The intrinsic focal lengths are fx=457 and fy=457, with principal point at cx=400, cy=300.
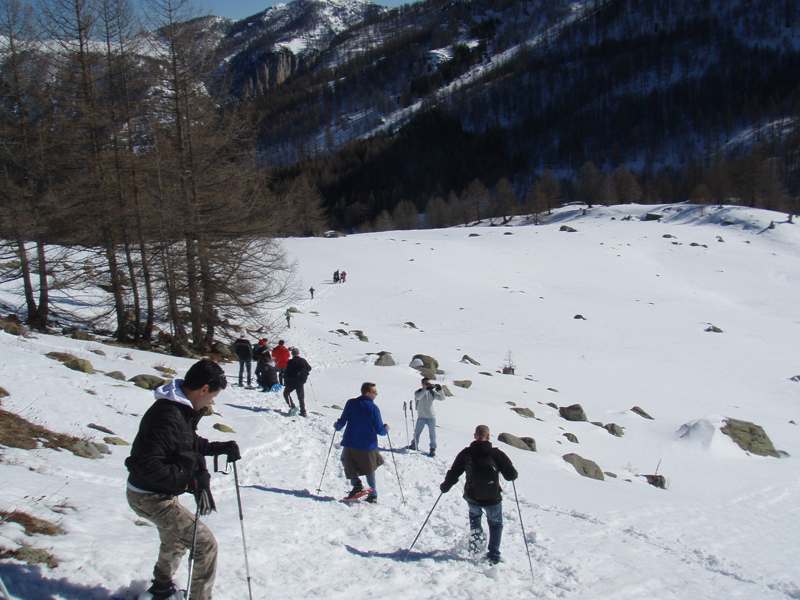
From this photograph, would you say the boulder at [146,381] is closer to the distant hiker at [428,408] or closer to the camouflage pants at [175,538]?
the distant hiker at [428,408]

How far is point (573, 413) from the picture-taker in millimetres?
14844

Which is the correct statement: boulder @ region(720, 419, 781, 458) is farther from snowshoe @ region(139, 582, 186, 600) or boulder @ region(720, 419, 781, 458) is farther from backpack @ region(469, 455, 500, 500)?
snowshoe @ region(139, 582, 186, 600)

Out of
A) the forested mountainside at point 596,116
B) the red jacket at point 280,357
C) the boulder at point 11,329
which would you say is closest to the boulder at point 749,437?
the red jacket at point 280,357

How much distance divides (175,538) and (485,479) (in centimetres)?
323

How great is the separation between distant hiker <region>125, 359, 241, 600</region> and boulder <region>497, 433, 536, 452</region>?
897 centimetres

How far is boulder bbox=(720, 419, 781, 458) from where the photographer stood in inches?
535

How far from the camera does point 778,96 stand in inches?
5187

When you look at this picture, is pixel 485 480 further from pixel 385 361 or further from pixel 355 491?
pixel 385 361

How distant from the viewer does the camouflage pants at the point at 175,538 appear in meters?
3.06

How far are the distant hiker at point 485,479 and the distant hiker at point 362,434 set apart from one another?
4.55 feet

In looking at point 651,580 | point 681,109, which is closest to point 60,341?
point 651,580

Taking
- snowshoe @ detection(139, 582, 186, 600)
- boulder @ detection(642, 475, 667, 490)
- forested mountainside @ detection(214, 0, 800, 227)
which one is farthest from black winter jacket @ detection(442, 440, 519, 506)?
forested mountainside @ detection(214, 0, 800, 227)

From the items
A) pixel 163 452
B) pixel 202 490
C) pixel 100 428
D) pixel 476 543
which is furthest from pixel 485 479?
pixel 100 428

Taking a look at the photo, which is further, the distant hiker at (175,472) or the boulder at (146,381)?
the boulder at (146,381)
